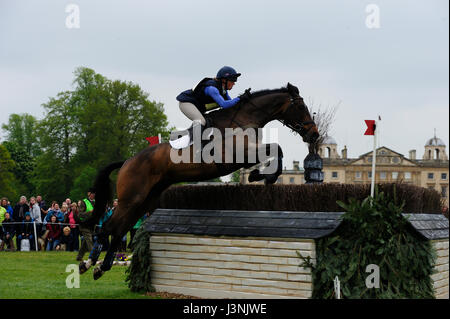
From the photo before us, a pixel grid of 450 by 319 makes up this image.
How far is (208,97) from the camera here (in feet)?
24.0

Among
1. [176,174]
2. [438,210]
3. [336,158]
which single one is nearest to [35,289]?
[176,174]

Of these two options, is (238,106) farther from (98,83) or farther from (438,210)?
(98,83)

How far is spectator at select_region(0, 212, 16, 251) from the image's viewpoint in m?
15.4

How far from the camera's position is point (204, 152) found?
6.86 metres

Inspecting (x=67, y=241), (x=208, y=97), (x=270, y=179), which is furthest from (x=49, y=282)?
(x=67, y=241)

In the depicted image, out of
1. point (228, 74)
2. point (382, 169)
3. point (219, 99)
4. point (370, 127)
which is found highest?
point (228, 74)

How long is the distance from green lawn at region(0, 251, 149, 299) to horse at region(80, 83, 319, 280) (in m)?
0.47

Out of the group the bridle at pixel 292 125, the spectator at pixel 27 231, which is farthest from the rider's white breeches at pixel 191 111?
the spectator at pixel 27 231

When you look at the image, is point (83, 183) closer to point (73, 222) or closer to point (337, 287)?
point (73, 222)

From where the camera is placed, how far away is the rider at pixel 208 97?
7.00 meters

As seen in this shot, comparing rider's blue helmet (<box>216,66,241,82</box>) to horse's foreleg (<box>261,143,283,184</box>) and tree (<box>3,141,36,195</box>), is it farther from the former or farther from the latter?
tree (<box>3,141,36,195</box>)

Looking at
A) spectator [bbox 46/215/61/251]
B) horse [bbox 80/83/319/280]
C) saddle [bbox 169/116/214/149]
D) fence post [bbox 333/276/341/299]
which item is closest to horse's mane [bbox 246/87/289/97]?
horse [bbox 80/83/319/280]

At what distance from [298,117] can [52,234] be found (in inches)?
422

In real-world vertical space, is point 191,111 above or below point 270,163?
above
